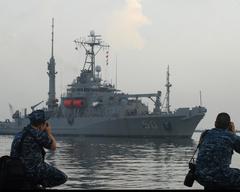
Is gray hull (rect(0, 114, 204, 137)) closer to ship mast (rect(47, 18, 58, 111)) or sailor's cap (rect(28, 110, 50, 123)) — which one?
ship mast (rect(47, 18, 58, 111))

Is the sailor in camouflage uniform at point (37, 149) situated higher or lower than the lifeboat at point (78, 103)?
lower

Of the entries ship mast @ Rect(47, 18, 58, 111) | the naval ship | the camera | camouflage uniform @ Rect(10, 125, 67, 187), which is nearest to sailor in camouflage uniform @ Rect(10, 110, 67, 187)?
camouflage uniform @ Rect(10, 125, 67, 187)

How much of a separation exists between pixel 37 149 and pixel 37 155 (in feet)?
0.24

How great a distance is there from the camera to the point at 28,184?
6406mm

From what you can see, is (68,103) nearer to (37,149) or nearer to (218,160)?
(37,149)

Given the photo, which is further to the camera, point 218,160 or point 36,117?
point 36,117

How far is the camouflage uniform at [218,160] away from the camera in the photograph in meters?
5.93

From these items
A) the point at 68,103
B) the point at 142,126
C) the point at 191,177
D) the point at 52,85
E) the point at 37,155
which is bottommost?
the point at 142,126

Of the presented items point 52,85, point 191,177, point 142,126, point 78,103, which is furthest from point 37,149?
point 52,85

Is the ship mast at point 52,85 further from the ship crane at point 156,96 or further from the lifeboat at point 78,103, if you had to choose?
the ship crane at point 156,96

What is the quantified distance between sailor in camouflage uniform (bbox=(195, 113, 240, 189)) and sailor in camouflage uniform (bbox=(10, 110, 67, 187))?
1.75 metres

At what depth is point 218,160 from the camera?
237 inches

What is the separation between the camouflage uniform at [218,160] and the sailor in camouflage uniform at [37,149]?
174cm

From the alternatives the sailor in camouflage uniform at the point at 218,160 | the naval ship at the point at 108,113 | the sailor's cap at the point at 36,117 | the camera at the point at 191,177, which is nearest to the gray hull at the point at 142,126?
the naval ship at the point at 108,113
